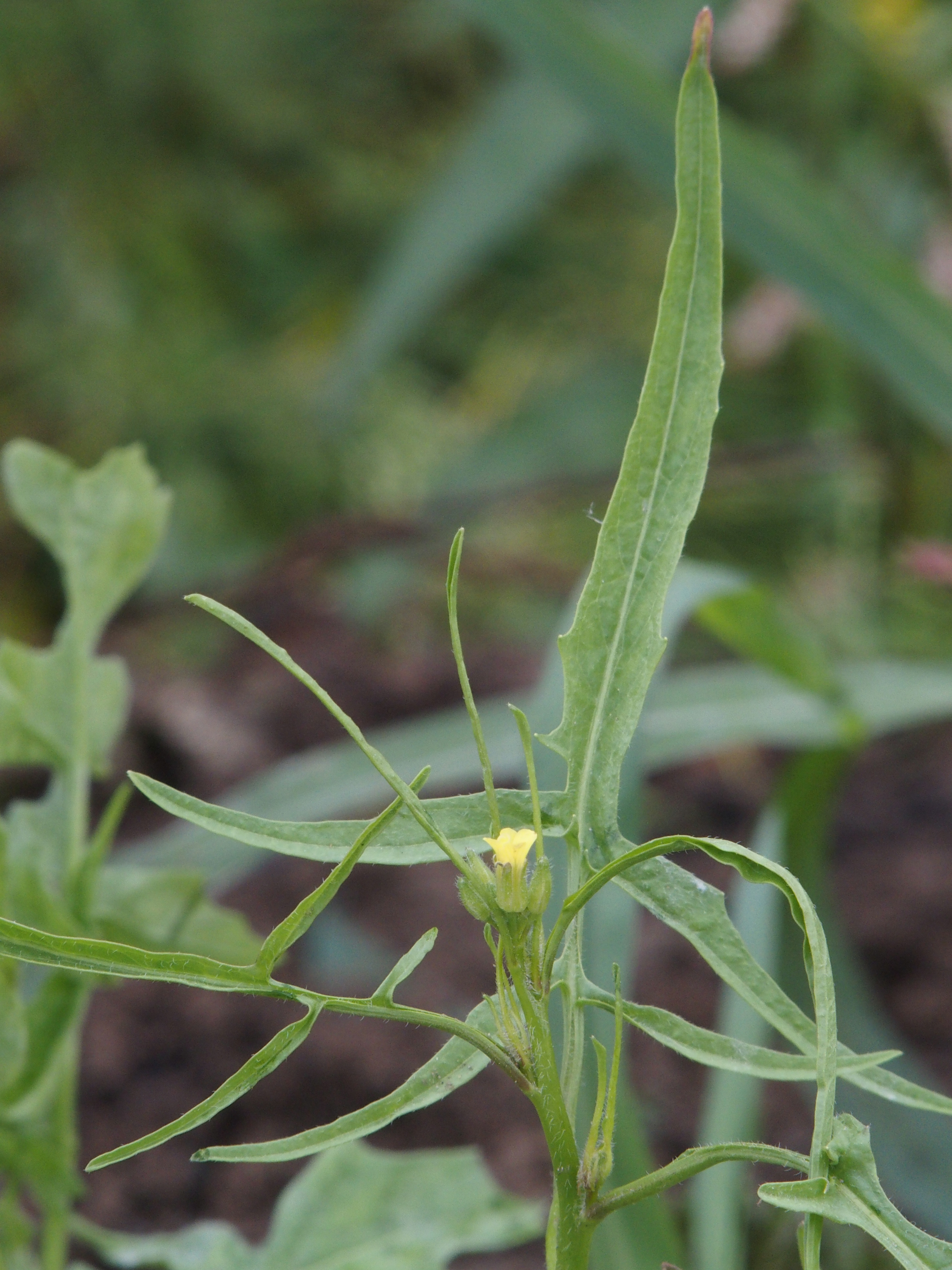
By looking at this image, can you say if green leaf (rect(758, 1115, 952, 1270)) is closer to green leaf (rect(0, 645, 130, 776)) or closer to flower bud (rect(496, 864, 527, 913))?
flower bud (rect(496, 864, 527, 913))

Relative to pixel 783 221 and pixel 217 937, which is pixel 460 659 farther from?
pixel 783 221

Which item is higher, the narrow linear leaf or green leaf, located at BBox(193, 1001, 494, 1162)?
the narrow linear leaf

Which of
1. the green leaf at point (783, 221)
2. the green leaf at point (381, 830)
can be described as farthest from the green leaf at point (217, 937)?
the green leaf at point (783, 221)

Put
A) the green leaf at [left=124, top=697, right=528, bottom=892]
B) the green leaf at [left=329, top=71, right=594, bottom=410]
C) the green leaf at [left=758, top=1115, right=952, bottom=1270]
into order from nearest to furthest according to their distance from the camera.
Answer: the green leaf at [left=758, top=1115, right=952, bottom=1270]
the green leaf at [left=124, top=697, right=528, bottom=892]
the green leaf at [left=329, top=71, right=594, bottom=410]

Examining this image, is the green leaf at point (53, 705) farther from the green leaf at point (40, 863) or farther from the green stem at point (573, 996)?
the green stem at point (573, 996)

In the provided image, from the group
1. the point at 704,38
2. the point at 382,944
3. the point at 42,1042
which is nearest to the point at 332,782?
the point at 382,944

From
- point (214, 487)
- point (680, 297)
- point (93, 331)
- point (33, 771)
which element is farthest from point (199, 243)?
point (680, 297)

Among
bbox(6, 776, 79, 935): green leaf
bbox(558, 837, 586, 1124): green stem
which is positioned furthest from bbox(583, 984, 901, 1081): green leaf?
bbox(6, 776, 79, 935): green leaf
